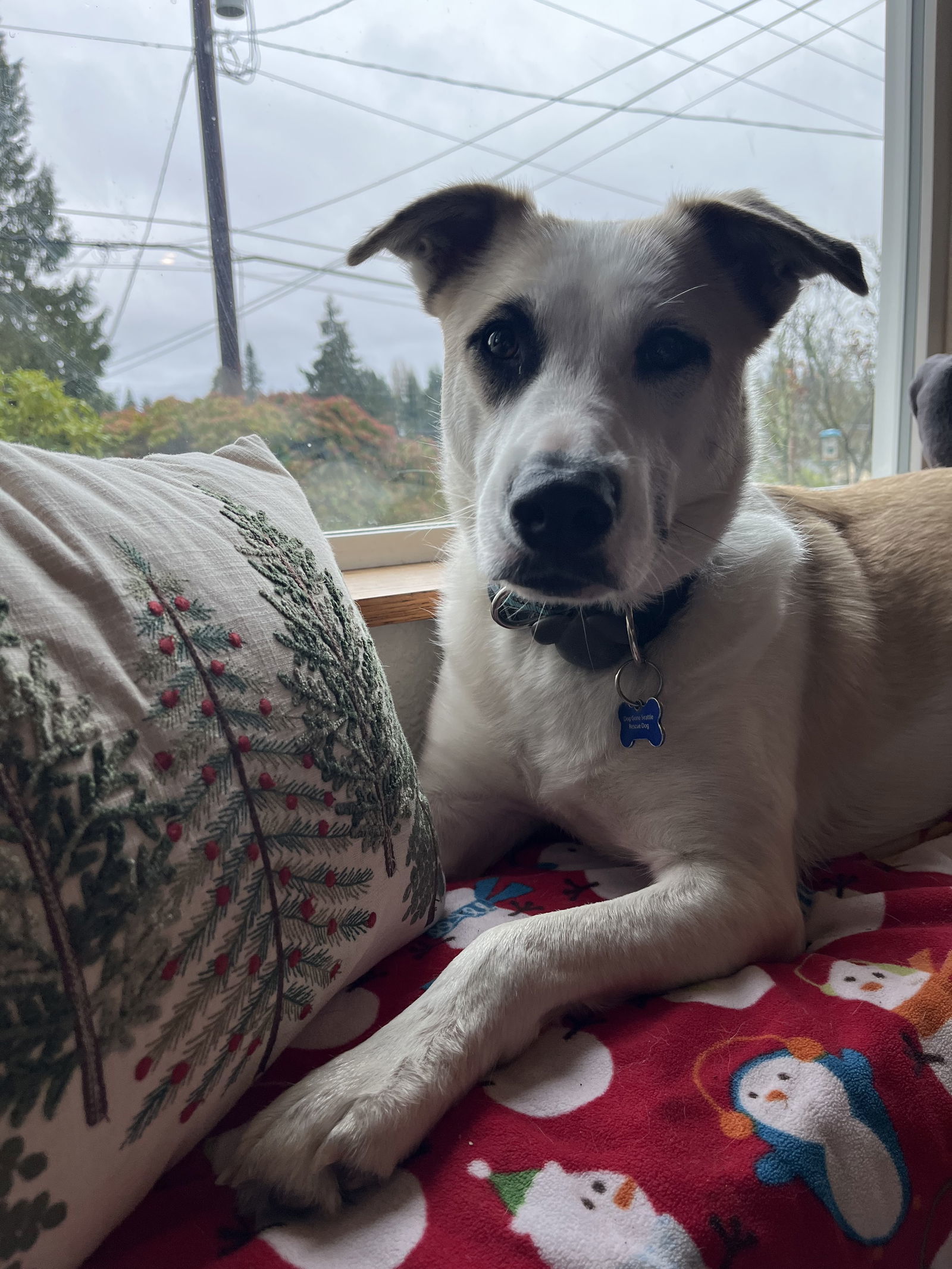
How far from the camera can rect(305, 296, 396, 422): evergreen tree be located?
5.47 feet

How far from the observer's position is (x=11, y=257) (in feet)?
4.44

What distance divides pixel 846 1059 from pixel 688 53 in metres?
2.32

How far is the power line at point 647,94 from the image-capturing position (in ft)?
6.28

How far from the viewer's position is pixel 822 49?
228cm

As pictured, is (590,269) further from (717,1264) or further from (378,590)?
(717,1264)

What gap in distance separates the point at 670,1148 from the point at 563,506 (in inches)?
→ 22.8

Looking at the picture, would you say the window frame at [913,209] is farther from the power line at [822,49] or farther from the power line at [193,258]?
the power line at [193,258]

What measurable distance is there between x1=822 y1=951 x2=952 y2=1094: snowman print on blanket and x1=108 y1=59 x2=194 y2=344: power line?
151 cm

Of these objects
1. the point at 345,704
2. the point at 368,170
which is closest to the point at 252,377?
the point at 368,170

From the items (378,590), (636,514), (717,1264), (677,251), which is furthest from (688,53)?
(717,1264)

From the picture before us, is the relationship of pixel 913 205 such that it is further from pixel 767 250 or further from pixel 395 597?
pixel 395 597

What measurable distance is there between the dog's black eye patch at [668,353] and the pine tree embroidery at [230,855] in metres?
0.63

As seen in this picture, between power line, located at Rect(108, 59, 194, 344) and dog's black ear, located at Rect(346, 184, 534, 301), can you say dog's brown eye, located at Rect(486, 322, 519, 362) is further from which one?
power line, located at Rect(108, 59, 194, 344)

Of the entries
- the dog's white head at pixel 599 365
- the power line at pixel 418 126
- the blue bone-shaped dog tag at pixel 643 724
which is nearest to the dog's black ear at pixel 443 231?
the dog's white head at pixel 599 365
